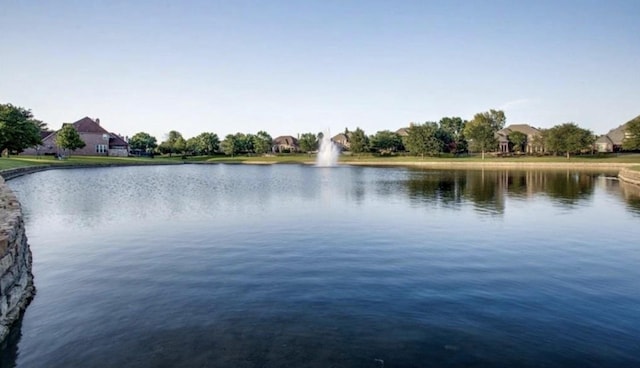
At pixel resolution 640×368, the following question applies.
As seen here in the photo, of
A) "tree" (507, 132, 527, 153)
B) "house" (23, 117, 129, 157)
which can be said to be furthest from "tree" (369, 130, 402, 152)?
"house" (23, 117, 129, 157)

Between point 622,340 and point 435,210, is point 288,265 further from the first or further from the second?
point 435,210

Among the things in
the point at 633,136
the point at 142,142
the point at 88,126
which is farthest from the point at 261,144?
the point at 633,136

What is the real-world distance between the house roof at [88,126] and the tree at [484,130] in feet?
333

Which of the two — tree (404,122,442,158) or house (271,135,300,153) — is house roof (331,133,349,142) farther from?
tree (404,122,442,158)

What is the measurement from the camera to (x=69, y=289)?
10945 millimetres

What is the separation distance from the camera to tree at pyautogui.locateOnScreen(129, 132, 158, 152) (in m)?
148

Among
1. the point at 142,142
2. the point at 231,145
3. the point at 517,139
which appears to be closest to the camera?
the point at 517,139

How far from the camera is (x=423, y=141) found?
11644cm

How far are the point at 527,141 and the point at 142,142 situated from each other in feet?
433

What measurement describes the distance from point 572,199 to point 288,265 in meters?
26.7

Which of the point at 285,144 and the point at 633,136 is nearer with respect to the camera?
the point at 633,136

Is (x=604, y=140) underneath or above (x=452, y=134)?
underneath

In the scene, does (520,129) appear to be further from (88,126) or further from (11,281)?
(11,281)

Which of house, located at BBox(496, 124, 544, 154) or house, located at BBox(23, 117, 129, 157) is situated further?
house, located at BBox(496, 124, 544, 154)
